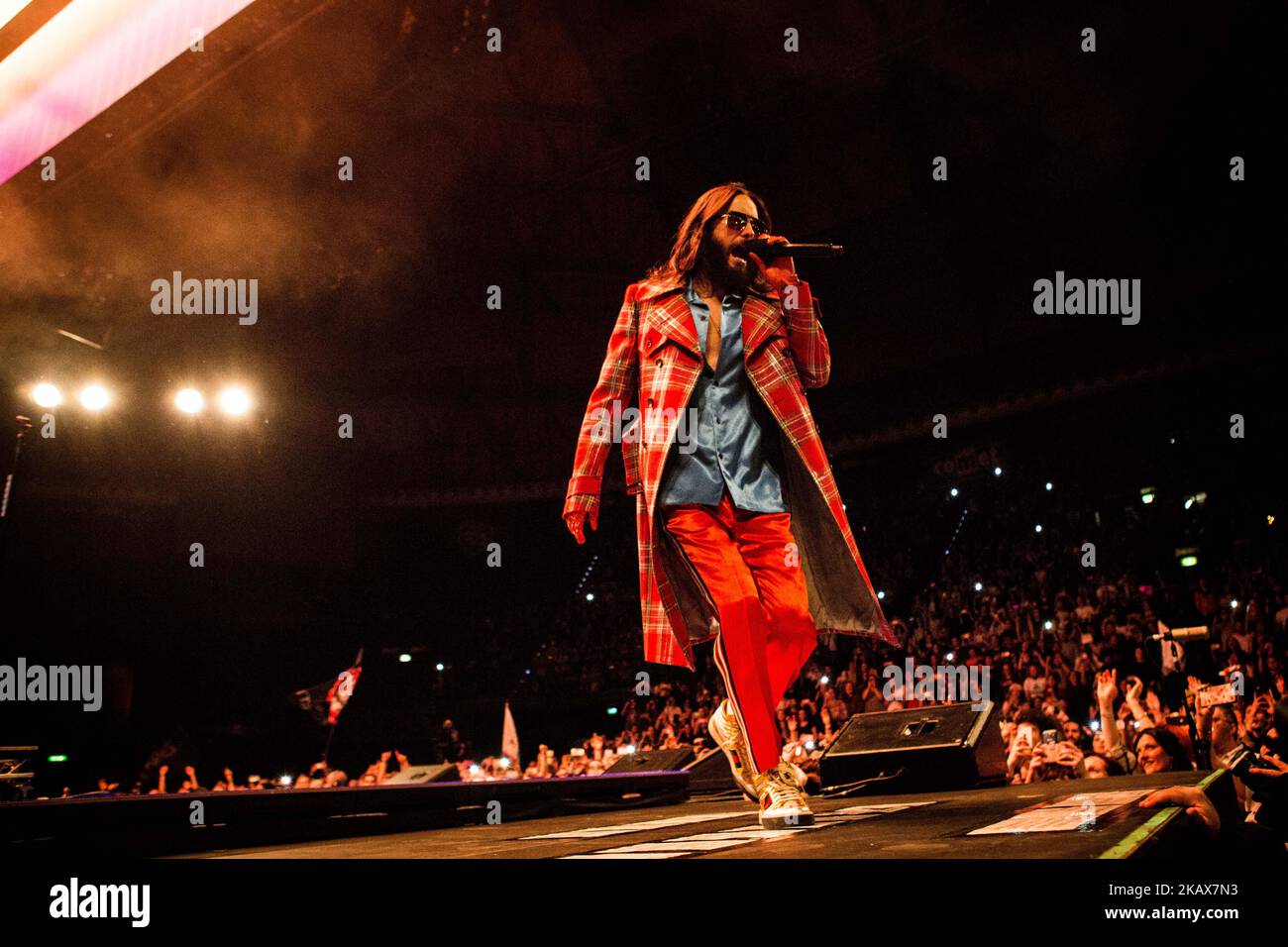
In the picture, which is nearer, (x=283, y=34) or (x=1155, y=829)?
(x=1155, y=829)

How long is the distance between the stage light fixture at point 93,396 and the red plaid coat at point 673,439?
1177cm

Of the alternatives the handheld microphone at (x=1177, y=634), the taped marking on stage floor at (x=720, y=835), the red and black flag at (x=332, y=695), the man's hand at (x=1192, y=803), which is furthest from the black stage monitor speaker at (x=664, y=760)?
the red and black flag at (x=332, y=695)

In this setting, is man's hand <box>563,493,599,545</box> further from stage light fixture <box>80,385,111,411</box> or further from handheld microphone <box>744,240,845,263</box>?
stage light fixture <box>80,385,111,411</box>

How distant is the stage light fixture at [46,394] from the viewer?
1174cm

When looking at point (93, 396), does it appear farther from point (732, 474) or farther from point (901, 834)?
point (901, 834)

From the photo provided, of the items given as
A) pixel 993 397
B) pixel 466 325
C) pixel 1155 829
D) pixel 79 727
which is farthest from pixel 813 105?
pixel 79 727

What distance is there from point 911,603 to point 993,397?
3.45 metres

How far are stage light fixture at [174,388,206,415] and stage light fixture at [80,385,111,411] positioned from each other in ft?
2.93

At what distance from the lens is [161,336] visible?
1351cm

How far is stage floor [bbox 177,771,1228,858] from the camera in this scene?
1.67 metres

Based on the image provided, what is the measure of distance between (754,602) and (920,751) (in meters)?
1.86

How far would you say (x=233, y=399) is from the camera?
14203 mm
